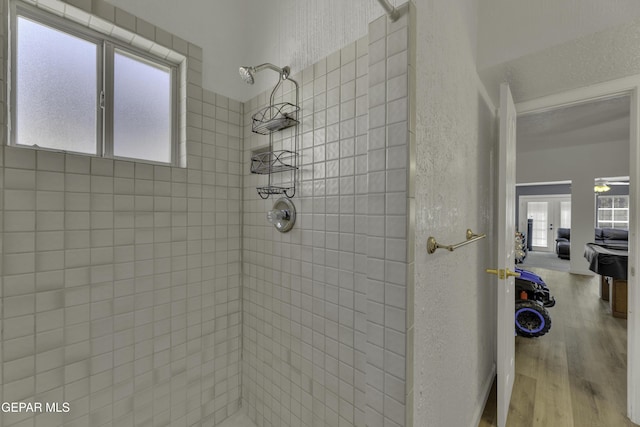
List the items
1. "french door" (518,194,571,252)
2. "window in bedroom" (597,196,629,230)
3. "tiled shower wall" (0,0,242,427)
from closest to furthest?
"tiled shower wall" (0,0,242,427) < "window in bedroom" (597,196,629,230) < "french door" (518,194,571,252)

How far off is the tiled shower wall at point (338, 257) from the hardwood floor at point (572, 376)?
4.04 feet

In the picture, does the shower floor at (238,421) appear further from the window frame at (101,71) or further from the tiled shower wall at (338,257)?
the window frame at (101,71)

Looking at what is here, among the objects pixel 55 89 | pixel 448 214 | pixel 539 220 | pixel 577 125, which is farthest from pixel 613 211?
pixel 55 89

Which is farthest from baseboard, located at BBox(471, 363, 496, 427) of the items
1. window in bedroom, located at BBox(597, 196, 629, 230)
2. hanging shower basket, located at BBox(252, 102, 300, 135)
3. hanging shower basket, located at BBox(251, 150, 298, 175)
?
window in bedroom, located at BBox(597, 196, 629, 230)

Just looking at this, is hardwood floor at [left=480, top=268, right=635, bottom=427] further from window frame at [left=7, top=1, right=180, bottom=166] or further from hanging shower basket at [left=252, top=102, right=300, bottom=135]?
window frame at [left=7, top=1, right=180, bottom=166]

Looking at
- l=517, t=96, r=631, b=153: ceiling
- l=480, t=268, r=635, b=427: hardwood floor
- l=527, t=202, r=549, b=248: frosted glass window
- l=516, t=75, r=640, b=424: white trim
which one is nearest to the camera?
l=516, t=75, r=640, b=424: white trim

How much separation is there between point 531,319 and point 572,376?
51cm

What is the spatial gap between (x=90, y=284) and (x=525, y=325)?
10.9 feet

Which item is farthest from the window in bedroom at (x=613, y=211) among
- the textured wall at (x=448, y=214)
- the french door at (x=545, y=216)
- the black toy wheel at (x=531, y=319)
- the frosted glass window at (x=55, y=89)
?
the frosted glass window at (x=55, y=89)

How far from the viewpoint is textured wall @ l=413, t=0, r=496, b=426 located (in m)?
0.90

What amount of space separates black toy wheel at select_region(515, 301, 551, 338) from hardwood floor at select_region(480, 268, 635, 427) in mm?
158

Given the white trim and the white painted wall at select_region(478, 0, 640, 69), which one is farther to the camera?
the white trim

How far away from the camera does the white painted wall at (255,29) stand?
42.8 inches

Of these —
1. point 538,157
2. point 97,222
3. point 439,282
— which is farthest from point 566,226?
point 97,222
